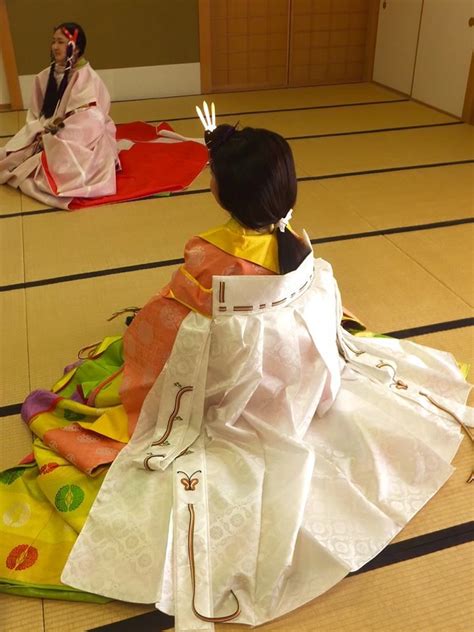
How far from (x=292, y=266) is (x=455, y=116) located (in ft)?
12.1

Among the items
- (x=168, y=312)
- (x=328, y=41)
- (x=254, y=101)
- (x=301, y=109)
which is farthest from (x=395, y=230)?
(x=328, y=41)

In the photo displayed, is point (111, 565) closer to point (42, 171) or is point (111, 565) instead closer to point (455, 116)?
point (42, 171)

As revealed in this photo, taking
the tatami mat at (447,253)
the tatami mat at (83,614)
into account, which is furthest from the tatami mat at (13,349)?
the tatami mat at (447,253)

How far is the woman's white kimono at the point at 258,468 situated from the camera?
1.28 m

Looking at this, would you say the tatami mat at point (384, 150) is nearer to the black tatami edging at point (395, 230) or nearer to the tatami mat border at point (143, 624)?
the black tatami edging at point (395, 230)

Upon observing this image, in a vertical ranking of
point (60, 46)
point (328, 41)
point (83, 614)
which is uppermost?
point (60, 46)

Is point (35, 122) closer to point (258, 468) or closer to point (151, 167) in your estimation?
point (151, 167)

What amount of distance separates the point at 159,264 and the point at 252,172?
1.43 m

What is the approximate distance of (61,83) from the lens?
3.34m

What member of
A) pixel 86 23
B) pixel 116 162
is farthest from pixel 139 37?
pixel 116 162

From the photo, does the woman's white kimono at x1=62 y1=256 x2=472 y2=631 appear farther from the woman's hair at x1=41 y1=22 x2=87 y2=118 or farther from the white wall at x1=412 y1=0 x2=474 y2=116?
the white wall at x1=412 y1=0 x2=474 y2=116

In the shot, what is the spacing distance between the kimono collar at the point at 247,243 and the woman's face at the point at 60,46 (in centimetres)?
228

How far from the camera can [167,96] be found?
17.5 feet

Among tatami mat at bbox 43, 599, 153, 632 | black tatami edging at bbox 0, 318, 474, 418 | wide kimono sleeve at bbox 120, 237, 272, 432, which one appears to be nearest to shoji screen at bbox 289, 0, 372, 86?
black tatami edging at bbox 0, 318, 474, 418
